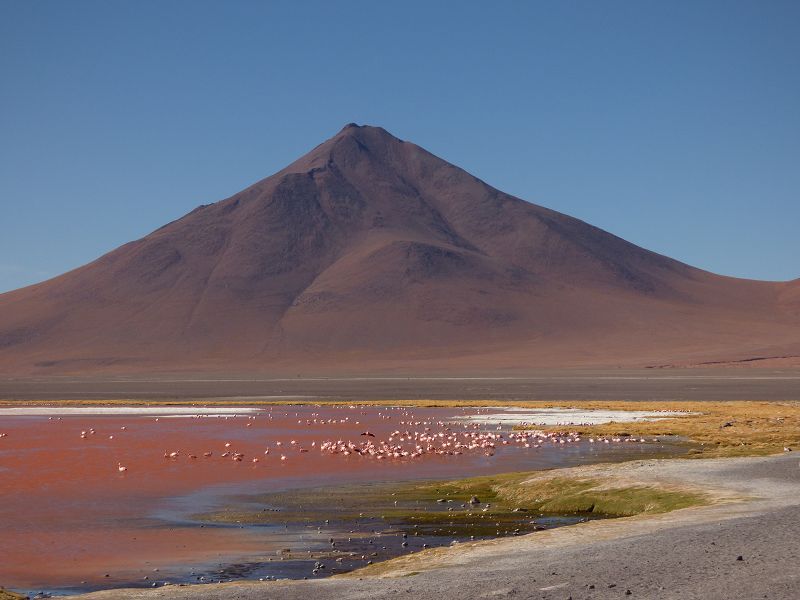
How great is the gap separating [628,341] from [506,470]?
13493 centimetres

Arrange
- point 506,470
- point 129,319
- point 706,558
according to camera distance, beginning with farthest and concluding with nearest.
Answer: point 129,319 → point 506,470 → point 706,558

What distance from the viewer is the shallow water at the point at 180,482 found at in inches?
539

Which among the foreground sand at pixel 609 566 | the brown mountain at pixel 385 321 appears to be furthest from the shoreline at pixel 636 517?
the brown mountain at pixel 385 321

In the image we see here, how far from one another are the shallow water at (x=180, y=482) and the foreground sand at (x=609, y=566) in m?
1.63

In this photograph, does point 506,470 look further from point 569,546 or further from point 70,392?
point 70,392

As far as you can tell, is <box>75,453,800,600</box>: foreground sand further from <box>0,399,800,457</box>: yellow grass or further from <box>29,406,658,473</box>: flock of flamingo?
<box>29,406,658,473</box>: flock of flamingo

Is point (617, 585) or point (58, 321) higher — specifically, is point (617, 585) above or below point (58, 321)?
below

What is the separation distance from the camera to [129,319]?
592 feet

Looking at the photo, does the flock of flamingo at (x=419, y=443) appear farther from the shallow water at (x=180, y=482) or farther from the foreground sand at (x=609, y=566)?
the foreground sand at (x=609, y=566)

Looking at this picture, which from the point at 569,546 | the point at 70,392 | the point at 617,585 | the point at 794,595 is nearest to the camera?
the point at 794,595

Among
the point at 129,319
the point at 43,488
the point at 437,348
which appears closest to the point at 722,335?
the point at 437,348

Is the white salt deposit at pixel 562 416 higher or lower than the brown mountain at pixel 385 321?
lower

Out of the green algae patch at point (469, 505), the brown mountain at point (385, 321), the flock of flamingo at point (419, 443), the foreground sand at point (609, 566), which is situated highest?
the brown mountain at point (385, 321)

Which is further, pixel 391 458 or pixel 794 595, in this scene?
pixel 391 458
